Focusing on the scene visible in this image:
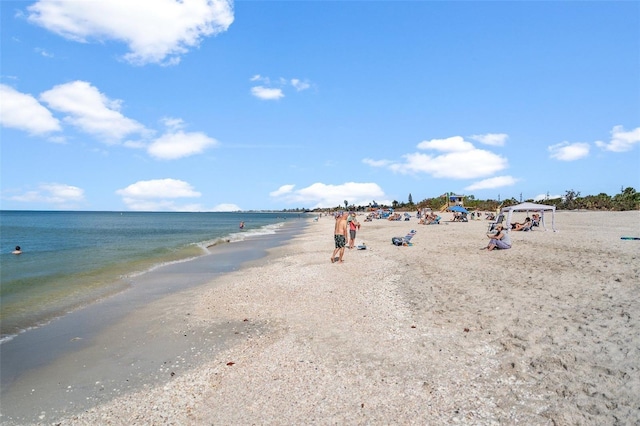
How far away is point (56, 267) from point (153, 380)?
62.6 feet

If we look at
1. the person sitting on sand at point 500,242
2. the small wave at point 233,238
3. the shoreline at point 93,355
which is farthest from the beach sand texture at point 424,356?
the small wave at point 233,238

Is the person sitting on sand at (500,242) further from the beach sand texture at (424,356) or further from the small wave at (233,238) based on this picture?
the small wave at (233,238)

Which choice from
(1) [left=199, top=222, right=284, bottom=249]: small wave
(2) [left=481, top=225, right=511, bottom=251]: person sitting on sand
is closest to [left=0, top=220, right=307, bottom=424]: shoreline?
(2) [left=481, top=225, right=511, bottom=251]: person sitting on sand

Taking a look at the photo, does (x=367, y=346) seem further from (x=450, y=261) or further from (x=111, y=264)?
(x=111, y=264)

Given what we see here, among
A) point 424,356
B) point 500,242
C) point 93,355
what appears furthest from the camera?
point 500,242

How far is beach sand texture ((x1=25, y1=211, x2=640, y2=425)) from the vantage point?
4.91 m

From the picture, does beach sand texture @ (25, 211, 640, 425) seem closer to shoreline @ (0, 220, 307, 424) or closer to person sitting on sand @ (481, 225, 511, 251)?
shoreline @ (0, 220, 307, 424)

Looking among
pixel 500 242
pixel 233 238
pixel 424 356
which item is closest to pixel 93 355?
pixel 424 356

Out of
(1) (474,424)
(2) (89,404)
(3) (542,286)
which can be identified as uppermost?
(3) (542,286)

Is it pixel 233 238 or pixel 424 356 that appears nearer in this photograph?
pixel 424 356

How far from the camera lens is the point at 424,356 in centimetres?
646

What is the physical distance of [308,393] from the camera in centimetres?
554

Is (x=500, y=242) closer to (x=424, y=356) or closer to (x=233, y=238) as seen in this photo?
(x=424, y=356)

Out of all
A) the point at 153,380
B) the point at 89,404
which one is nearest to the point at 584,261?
the point at 153,380
